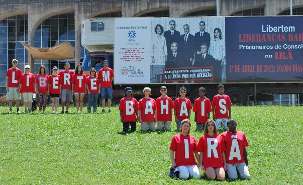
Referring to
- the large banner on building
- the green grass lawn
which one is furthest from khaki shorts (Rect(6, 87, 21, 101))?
the large banner on building

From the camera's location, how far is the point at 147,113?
57.6 feet

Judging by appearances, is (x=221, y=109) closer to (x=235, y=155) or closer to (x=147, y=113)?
(x=147, y=113)

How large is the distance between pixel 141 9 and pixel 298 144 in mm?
30518

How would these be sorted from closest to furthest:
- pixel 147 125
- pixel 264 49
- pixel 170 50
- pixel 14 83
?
pixel 147 125 < pixel 14 83 < pixel 264 49 < pixel 170 50

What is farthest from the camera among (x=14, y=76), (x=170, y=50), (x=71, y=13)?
(x=71, y=13)

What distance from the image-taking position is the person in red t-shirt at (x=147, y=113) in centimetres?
1758

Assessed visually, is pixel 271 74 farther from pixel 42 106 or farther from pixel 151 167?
pixel 151 167

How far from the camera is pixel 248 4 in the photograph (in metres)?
43.6

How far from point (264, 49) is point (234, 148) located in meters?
21.5

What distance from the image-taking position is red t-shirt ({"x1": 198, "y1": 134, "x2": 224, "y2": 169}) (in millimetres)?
11453

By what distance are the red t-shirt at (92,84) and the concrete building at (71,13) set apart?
665 inches

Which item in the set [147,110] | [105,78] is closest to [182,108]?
[147,110]

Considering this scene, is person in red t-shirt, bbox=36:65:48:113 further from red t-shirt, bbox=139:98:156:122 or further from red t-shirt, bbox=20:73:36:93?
red t-shirt, bbox=139:98:156:122

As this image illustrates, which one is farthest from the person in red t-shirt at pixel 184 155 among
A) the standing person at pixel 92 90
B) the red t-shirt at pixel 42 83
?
the red t-shirt at pixel 42 83
